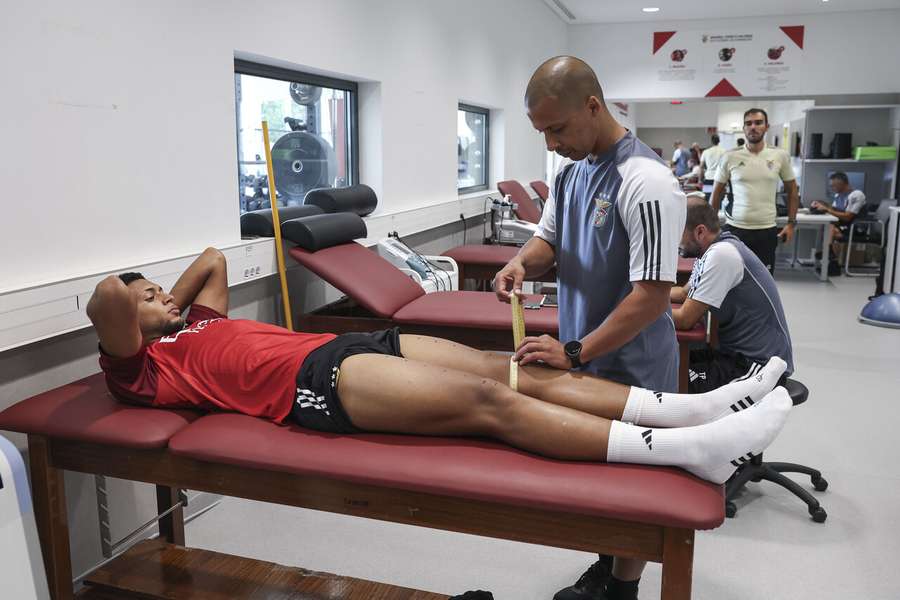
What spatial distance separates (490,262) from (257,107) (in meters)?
1.97

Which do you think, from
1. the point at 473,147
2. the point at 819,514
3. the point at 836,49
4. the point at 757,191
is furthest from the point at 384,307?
the point at 836,49

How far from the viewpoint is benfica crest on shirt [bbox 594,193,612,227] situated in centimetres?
176

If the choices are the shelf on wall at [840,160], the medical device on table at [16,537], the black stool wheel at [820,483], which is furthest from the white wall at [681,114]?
the medical device on table at [16,537]

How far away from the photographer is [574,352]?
1.79m

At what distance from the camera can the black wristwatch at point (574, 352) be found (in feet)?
5.86

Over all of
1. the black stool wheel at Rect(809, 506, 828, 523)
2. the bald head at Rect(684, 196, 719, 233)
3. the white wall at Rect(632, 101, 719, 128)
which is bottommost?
the black stool wheel at Rect(809, 506, 828, 523)

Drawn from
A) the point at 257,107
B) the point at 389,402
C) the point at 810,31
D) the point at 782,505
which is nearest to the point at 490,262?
the point at 257,107

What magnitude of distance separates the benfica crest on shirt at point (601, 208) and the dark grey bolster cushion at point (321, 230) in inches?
70.0

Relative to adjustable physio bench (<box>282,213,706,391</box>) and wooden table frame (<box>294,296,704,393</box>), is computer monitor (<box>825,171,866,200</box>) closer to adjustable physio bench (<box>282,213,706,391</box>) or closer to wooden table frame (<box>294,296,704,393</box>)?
adjustable physio bench (<box>282,213,706,391</box>)

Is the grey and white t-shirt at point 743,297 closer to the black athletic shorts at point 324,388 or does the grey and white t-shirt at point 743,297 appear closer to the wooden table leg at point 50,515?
the black athletic shorts at point 324,388

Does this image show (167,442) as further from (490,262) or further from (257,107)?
(490,262)

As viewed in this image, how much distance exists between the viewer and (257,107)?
3.77 m

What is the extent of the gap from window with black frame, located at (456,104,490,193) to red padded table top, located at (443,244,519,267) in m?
1.43

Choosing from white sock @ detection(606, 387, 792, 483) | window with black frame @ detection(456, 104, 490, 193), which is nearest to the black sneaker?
white sock @ detection(606, 387, 792, 483)
